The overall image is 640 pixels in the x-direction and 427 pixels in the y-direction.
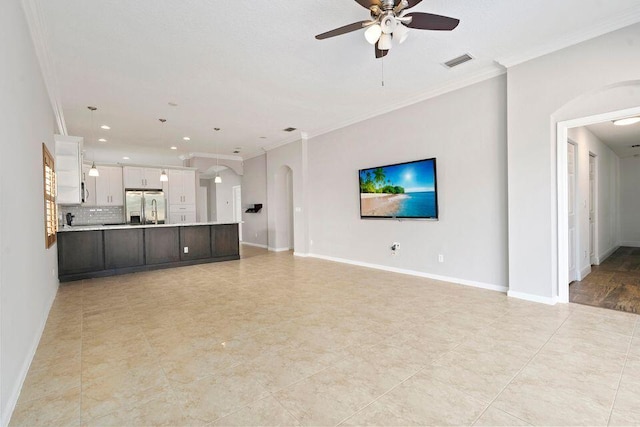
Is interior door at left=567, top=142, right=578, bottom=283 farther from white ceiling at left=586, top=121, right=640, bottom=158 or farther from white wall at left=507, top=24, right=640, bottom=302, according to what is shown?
white wall at left=507, top=24, right=640, bottom=302

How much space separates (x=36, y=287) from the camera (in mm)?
2885

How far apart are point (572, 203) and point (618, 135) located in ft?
8.44

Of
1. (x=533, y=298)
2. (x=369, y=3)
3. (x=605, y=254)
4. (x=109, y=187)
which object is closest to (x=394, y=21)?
(x=369, y=3)

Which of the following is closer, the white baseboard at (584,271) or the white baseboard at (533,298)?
the white baseboard at (533,298)

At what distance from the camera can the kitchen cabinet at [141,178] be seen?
8.09 m

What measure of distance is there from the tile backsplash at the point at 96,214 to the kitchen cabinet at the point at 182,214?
1244 mm

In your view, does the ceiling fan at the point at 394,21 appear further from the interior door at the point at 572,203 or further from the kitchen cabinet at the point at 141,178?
the kitchen cabinet at the point at 141,178

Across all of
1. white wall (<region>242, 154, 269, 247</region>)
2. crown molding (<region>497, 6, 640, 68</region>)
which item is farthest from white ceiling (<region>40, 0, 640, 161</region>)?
white wall (<region>242, 154, 269, 247</region>)

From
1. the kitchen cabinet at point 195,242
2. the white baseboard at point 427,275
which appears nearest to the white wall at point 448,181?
the white baseboard at point 427,275

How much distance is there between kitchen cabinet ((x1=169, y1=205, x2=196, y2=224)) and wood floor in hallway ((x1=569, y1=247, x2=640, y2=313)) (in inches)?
342

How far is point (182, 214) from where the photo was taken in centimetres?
884

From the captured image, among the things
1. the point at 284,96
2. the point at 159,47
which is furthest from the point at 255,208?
the point at 159,47

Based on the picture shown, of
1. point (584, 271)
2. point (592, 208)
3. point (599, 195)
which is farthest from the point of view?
point (599, 195)

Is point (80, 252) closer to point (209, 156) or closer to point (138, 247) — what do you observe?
point (138, 247)
